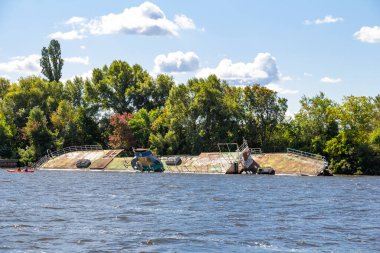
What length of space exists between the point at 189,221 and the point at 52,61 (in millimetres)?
144178

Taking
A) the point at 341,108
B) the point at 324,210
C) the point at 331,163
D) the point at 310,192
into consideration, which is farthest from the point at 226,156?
the point at 324,210

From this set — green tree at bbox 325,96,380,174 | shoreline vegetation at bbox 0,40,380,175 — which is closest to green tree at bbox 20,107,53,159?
shoreline vegetation at bbox 0,40,380,175

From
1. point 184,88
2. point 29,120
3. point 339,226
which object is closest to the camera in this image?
point 339,226

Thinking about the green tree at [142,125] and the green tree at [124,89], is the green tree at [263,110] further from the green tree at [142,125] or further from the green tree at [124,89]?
the green tree at [124,89]

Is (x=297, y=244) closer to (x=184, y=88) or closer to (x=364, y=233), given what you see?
(x=364, y=233)

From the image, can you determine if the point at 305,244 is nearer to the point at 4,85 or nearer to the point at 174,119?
the point at 174,119

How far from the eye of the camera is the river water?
28328 millimetres

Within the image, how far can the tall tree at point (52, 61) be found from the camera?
557 ft

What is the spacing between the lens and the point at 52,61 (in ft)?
563

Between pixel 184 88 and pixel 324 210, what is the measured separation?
250 feet

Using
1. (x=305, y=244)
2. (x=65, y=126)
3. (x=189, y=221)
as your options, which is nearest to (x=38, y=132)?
(x=65, y=126)

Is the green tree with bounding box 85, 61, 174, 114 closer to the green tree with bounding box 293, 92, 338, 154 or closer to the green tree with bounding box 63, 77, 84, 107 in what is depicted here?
the green tree with bounding box 63, 77, 84, 107

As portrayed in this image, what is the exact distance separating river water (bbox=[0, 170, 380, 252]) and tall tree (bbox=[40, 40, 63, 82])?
4681 inches

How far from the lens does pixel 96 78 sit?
140500 millimetres
